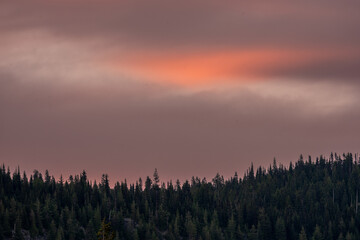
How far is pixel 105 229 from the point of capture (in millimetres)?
131875
